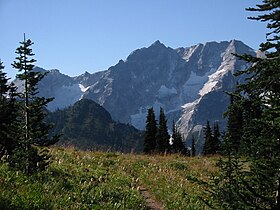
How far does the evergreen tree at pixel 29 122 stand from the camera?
458 inches

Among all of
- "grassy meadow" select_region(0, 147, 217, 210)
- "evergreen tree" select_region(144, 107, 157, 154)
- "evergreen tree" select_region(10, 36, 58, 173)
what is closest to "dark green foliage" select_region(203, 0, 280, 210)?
"grassy meadow" select_region(0, 147, 217, 210)

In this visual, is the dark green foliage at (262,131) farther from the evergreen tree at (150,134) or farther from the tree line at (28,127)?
the evergreen tree at (150,134)

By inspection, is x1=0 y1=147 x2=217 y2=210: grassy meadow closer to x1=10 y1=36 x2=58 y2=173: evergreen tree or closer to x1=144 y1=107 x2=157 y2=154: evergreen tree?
x1=10 y1=36 x2=58 y2=173: evergreen tree

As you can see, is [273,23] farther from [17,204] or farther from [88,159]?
[88,159]

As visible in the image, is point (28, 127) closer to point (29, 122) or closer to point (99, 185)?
A: point (29, 122)

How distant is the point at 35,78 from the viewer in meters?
12.0

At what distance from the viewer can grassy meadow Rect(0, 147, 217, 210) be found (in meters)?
9.15

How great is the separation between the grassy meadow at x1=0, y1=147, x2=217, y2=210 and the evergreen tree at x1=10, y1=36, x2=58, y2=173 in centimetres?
48

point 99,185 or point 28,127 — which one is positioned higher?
point 28,127

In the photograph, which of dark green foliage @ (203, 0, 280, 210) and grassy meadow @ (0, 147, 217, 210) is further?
grassy meadow @ (0, 147, 217, 210)

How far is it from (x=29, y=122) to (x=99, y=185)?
148 inches

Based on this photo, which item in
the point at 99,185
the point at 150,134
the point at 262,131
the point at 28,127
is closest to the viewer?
the point at 262,131

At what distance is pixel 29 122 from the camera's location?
12023 mm

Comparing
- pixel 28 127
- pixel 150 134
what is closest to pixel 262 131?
pixel 28 127
